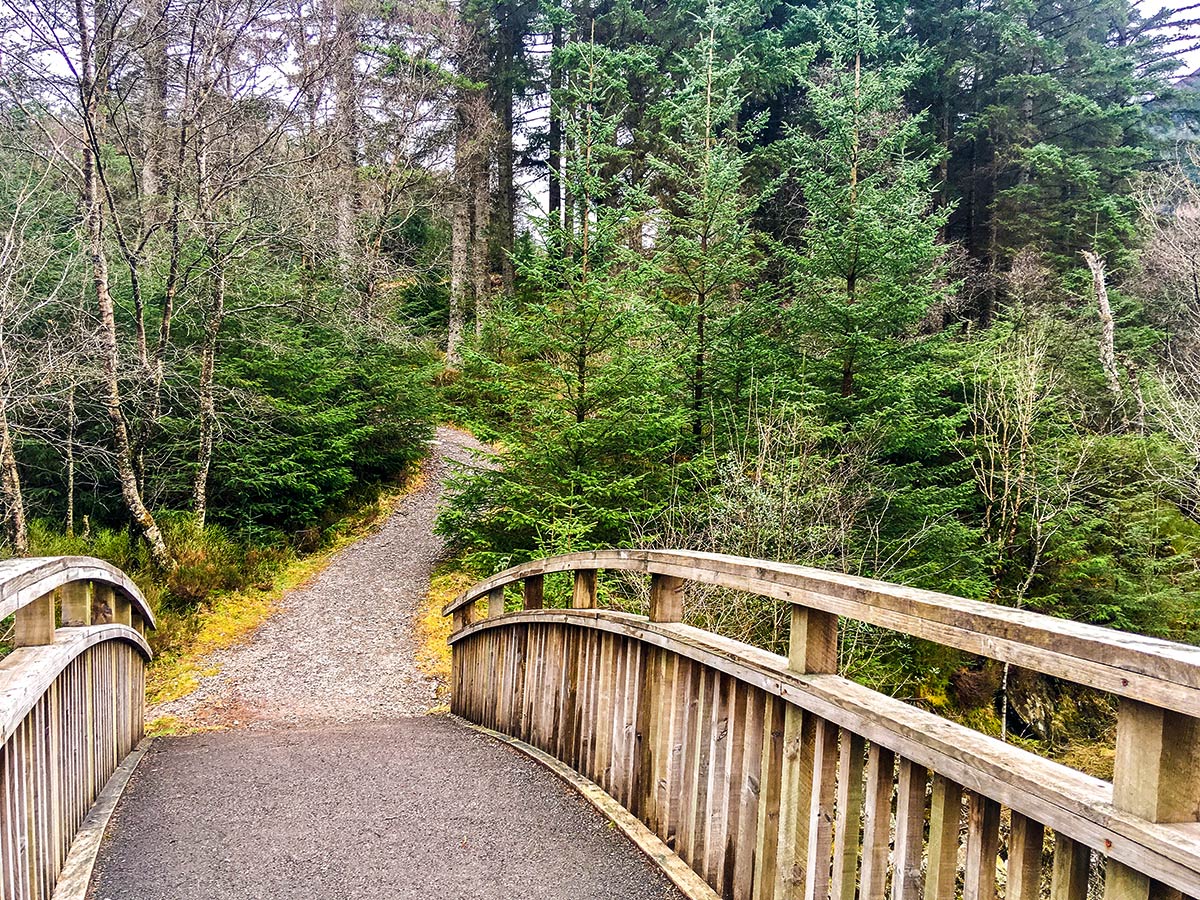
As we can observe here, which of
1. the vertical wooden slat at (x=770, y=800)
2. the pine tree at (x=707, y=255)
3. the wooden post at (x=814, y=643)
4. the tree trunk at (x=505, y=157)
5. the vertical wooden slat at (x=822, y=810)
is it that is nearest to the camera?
the vertical wooden slat at (x=822, y=810)

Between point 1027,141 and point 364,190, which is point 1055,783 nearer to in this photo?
point 364,190

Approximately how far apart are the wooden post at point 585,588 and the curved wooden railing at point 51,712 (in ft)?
7.31

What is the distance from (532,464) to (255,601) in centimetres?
495

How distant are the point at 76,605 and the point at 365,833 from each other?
1757mm

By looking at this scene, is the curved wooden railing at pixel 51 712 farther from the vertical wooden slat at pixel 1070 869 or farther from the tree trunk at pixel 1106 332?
the tree trunk at pixel 1106 332

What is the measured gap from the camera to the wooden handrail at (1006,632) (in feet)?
3.76

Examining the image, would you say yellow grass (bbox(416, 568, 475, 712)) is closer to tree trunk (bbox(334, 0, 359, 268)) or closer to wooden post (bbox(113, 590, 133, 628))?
wooden post (bbox(113, 590, 133, 628))

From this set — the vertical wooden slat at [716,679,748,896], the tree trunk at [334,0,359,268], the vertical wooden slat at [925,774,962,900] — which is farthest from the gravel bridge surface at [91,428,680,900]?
the tree trunk at [334,0,359,268]

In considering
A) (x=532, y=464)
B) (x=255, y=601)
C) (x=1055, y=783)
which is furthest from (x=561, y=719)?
(x=255, y=601)

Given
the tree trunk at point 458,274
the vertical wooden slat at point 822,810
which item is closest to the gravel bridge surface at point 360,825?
the vertical wooden slat at point 822,810

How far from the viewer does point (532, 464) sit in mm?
8992

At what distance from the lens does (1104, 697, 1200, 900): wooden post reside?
116 centimetres

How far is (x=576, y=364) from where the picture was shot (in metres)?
9.09

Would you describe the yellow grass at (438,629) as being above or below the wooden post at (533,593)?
below
